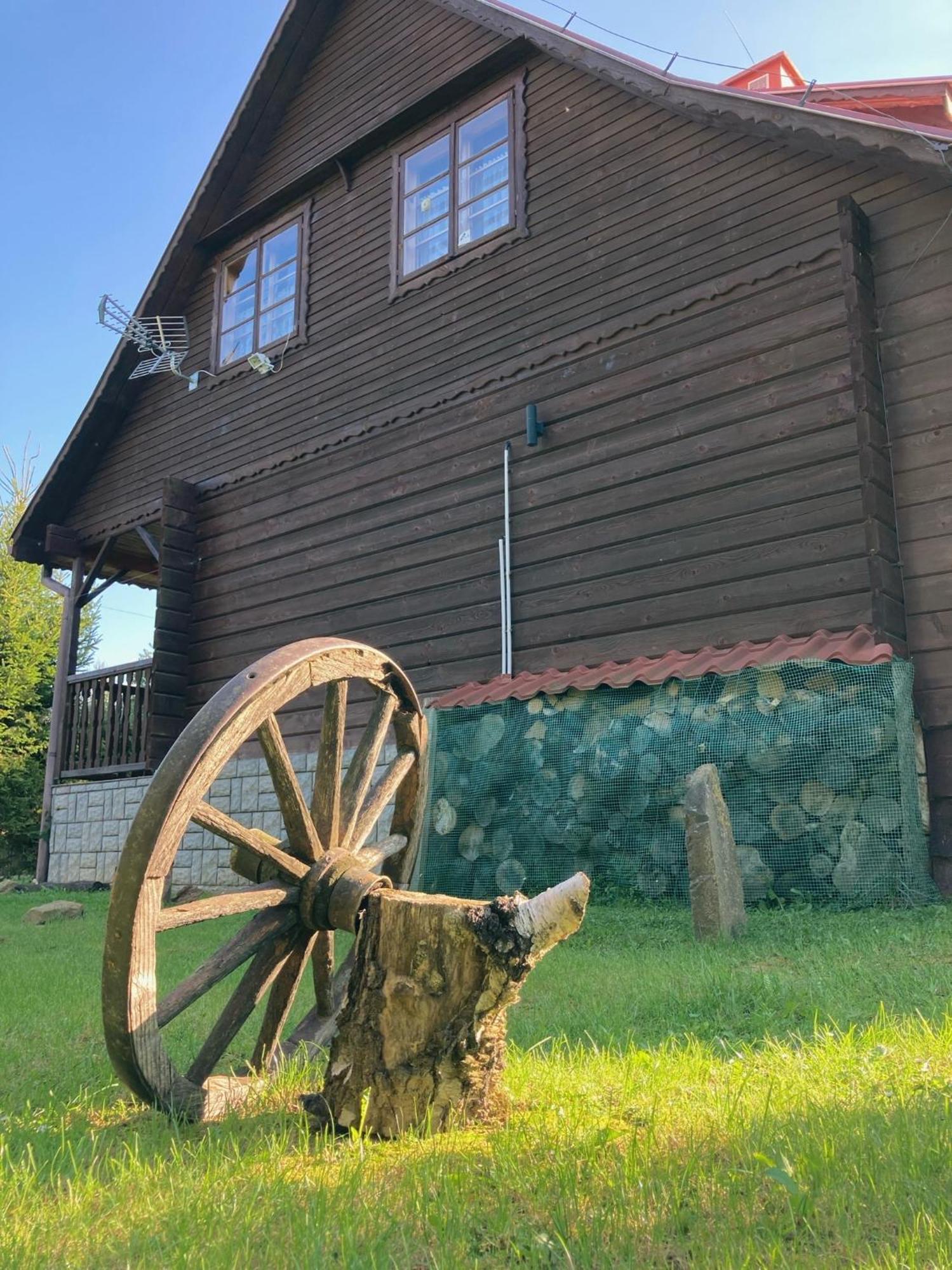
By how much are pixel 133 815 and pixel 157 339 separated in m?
6.93

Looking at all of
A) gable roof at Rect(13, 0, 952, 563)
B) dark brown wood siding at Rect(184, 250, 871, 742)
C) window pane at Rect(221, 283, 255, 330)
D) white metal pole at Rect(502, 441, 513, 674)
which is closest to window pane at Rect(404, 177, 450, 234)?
gable roof at Rect(13, 0, 952, 563)

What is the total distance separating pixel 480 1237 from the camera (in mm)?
2189

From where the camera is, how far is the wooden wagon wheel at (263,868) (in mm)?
2871

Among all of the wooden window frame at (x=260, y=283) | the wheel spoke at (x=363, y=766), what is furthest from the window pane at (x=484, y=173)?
the wheel spoke at (x=363, y=766)

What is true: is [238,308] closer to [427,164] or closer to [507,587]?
[427,164]

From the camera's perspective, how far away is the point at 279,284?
13.2 metres

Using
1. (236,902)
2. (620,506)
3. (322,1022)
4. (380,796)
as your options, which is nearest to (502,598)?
(620,506)

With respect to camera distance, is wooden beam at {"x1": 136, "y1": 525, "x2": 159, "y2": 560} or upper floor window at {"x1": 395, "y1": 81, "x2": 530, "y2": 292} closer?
upper floor window at {"x1": 395, "y1": 81, "x2": 530, "y2": 292}

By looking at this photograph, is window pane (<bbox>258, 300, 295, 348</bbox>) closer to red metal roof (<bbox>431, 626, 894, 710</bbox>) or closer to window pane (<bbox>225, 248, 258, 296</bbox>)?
window pane (<bbox>225, 248, 258, 296</bbox>)

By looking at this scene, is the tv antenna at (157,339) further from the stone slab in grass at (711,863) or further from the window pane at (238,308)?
the stone slab in grass at (711,863)

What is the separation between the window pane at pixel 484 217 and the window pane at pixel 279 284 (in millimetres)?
2809

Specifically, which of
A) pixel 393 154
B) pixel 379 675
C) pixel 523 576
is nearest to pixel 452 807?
pixel 523 576

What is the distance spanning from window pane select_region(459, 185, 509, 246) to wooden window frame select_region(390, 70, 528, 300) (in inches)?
3.7

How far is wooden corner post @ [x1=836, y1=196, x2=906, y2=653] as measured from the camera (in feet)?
23.7
